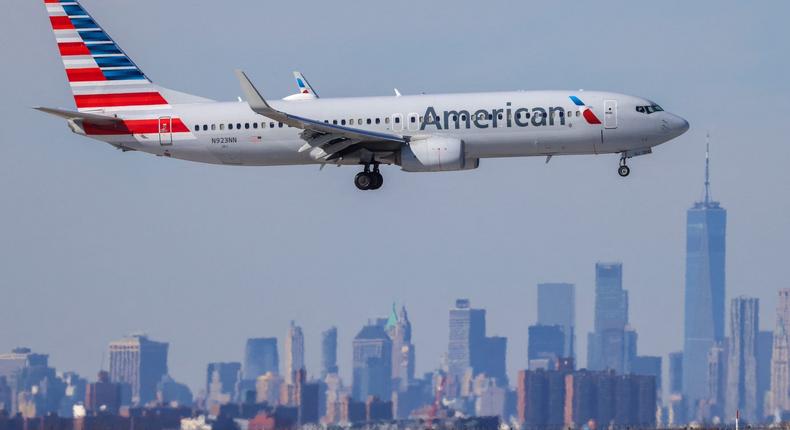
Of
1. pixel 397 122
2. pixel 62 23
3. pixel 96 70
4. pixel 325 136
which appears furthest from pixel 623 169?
pixel 62 23

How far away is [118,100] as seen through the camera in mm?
96562

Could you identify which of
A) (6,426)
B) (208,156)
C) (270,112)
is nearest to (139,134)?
(208,156)

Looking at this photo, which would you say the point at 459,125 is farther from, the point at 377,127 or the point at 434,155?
the point at 377,127

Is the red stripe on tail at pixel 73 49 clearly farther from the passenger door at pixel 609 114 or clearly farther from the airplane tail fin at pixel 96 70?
the passenger door at pixel 609 114

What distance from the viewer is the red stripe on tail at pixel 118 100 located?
3770 inches

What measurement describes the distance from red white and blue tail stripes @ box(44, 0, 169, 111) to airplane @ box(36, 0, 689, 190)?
155 millimetres

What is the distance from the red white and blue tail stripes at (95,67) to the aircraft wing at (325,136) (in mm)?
9488

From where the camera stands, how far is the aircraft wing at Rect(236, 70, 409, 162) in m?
86.3

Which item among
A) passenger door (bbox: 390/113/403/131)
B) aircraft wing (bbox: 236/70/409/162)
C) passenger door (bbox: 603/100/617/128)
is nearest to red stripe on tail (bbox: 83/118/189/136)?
aircraft wing (bbox: 236/70/409/162)

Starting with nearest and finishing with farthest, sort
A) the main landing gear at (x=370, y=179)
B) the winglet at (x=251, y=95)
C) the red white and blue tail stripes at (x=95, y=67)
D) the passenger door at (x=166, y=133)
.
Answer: the winglet at (x=251, y=95) < the main landing gear at (x=370, y=179) < the passenger door at (x=166, y=133) < the red white and blue tail stripes at (x=95, y=67)

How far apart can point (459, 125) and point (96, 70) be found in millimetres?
22036

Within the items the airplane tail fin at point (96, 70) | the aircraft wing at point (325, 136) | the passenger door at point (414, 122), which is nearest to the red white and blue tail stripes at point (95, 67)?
the airplane tail fin at point (96, 70)

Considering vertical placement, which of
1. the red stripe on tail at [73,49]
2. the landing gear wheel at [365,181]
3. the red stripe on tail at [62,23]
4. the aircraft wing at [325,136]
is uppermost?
the red stripe on tail at [62,23]

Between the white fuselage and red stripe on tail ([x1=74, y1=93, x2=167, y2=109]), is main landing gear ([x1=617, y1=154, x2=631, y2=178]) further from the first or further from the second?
red stripe on tail ([x1=74, y1=93, x2=167, y2=109])
